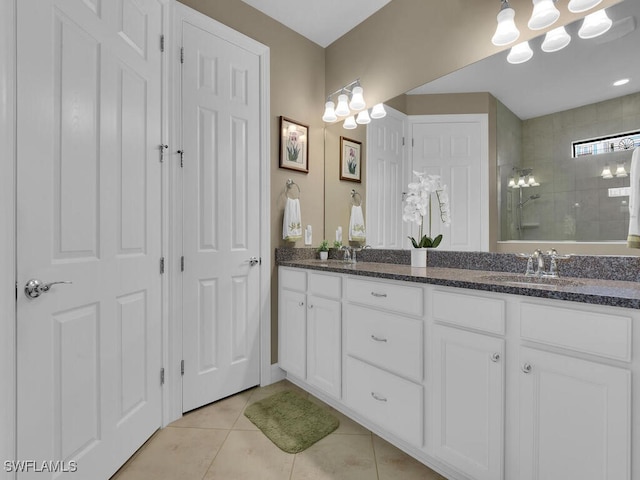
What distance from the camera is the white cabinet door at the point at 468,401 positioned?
1.19m

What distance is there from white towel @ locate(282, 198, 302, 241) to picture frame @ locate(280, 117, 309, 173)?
1.01ft

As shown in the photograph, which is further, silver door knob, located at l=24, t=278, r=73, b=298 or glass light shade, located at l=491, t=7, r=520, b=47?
glass light shade, located at l=491, t=7, r=520, b=47

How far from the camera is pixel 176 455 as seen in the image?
1.57 m

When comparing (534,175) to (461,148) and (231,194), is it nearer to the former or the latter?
(461,148)

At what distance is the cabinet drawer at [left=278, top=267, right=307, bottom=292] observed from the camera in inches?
84.7

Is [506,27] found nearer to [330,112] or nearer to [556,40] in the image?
[556,40]

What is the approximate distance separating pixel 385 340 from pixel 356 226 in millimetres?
1082

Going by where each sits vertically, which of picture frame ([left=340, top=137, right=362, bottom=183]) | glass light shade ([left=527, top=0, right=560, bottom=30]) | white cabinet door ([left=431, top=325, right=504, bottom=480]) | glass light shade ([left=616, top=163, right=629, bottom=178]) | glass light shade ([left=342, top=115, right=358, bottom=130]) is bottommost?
white cabinet door ([left=431, top=325, right=504, bottom=480])

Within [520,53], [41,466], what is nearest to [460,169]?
[520,53]

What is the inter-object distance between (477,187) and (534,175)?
0.91ft

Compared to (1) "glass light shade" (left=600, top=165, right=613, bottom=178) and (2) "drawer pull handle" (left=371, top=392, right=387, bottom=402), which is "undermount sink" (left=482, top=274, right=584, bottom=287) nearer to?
(1) "glass light shade" (left=600, top=165, right=613, bottom=178)

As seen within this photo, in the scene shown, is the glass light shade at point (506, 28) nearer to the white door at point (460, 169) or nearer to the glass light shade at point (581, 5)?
the glass light shade at point (581, 5)

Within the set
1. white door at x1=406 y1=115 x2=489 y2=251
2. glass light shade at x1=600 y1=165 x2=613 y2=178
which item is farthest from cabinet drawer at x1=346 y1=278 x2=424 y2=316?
glass light shade at x1=600 y1=165 x2=613 y2=178

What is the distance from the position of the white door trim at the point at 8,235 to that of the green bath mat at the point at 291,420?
1085 mm
